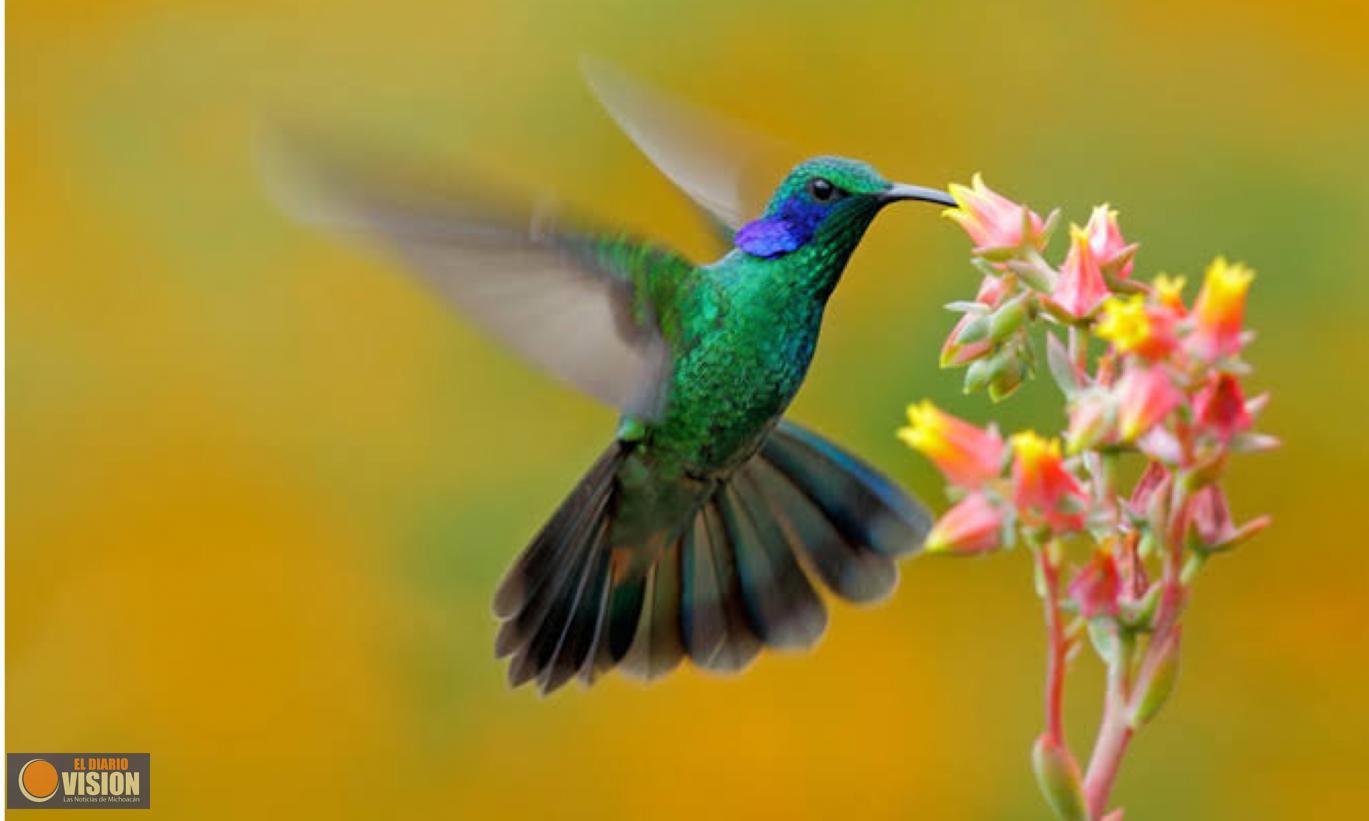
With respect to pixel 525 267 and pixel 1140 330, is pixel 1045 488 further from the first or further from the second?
pixel 525 267

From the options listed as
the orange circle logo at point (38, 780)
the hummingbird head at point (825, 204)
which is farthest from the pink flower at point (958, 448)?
the orange circle logo at point (38, 780)

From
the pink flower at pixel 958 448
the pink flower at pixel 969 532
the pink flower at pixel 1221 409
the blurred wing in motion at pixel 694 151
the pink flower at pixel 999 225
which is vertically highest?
the blurred wing in motion at pixel 694 151

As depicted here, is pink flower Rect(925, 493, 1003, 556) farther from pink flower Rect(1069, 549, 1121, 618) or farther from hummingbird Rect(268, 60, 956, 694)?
hummingbird Rect(268, 60, 956, 694)

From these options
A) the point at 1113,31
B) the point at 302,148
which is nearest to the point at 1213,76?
the point at 1113,31

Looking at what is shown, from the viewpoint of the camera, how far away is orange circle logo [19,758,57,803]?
4600 mm

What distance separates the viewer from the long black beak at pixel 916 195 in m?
2.69

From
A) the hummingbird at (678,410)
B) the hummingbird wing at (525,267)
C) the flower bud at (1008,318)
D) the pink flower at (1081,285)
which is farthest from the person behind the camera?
the hummingbird at (678,410)

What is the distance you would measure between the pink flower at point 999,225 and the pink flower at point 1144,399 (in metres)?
0.39

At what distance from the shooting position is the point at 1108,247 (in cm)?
226

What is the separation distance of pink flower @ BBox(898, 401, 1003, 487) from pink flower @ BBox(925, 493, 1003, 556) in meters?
0.04

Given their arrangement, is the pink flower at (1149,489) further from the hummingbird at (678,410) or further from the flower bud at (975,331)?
the hummingbird at (678,410)

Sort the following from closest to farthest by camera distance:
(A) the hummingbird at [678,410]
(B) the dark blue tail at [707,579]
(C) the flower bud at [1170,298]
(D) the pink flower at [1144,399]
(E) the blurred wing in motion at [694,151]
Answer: (D) the pink flower at [1144,399], (C) the flower bud at [1170,298], (A) the hummingbird at [678,410], (B) the dark blue tail at [707,579], (E) the blurred wing in motion at [694,151]

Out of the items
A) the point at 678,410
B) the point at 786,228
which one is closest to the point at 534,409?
the point at 678,410

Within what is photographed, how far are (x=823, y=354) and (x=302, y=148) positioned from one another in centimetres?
247
